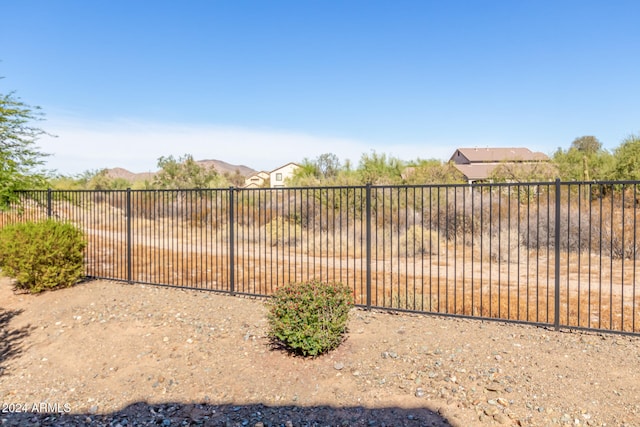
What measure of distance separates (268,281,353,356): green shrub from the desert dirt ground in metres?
0.23

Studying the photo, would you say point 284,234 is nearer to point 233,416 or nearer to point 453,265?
point 453,265

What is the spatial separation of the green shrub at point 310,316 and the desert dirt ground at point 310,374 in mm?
230

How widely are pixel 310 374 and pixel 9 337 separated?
5.51 metres

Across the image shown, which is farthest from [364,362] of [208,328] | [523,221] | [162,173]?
[162,173]

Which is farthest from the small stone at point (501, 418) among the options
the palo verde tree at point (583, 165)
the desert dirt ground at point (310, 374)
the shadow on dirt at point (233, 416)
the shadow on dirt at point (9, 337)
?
the palo verde tree at point (583, 165)

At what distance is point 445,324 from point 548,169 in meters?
22.0

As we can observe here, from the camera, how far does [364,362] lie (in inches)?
218

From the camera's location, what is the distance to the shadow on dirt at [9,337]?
6750mm

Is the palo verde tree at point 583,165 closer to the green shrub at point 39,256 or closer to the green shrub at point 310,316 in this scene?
the green shrub at point 310,316

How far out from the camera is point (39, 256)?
29.8 ft

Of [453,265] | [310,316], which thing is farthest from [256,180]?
[310,316]

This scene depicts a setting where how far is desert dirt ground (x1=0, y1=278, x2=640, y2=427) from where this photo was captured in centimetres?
448

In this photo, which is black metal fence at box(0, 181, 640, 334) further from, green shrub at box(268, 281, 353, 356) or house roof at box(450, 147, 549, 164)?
house roof at box(450, 147, 549, 164)

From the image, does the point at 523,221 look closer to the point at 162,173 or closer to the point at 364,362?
the point at 364,362
